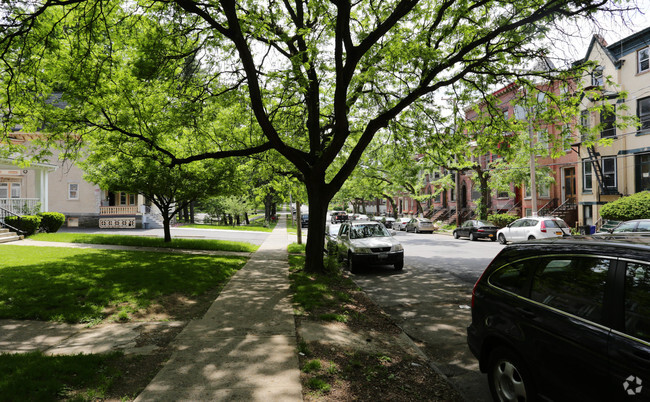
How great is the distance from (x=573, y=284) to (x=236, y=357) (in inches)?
144

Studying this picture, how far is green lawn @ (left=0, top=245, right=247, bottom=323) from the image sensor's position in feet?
21.3

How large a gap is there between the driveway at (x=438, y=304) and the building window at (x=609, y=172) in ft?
45.0

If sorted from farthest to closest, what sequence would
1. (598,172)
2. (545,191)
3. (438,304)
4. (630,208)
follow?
(545,191) → (598,172) → (630,208) → (438,304)

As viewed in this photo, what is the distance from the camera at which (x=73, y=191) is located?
30.7 m

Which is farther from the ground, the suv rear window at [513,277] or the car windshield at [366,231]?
the suv rear window at [513,277]

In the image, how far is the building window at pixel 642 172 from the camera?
20953 millimetres

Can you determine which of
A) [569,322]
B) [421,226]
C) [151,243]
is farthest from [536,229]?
[151,243]

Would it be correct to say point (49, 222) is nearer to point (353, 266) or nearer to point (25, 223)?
point (25, 223)

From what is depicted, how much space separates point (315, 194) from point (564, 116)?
7638 mm

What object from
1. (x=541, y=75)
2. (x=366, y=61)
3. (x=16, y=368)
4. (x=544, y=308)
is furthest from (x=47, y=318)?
(x=541, y=75)

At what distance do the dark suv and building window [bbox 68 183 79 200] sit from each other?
35.1 m

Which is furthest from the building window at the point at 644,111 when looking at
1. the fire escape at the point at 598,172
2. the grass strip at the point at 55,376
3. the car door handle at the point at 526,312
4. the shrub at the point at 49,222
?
the shrub at the point at 49,222

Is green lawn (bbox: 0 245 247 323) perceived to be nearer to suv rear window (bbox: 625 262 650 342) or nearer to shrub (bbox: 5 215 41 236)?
shrub (bbox: 5 215 41 236)

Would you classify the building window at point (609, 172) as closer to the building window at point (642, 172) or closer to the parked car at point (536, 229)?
the building window at point (642, 172)
